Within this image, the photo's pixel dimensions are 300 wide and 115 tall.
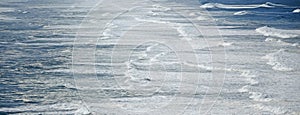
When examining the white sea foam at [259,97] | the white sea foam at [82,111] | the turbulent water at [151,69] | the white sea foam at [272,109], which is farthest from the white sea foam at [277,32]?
the white sea foam at [82,111]

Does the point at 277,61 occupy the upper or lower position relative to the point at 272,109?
lower

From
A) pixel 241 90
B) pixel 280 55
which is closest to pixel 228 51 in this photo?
pixel 280 55

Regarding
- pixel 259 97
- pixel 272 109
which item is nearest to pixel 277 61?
pixel 259 97

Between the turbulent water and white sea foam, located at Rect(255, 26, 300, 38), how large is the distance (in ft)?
0.11

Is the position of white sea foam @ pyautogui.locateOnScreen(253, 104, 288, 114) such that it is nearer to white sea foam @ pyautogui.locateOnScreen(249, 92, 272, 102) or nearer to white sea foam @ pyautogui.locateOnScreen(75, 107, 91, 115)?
white sea foam @ pyautogui.locateOnScreen(249, 92, 272, 102)

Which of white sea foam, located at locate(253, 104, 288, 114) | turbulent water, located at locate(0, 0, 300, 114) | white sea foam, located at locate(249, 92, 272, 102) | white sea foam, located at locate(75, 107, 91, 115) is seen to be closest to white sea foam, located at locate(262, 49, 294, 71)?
turbulent water, located at locate(0, 0, 300, 114)

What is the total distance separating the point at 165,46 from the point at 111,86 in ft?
20.3

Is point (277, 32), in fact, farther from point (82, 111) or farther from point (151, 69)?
point (82, 111)

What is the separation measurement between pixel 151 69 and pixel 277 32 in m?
9.13

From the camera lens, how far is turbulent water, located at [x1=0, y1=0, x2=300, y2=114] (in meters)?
9.28

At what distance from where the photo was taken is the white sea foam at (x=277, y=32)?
19.4 m

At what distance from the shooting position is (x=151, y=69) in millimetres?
12406

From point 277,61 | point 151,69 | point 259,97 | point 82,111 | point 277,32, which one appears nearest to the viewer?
point 82,111

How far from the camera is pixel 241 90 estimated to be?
10336 mm
